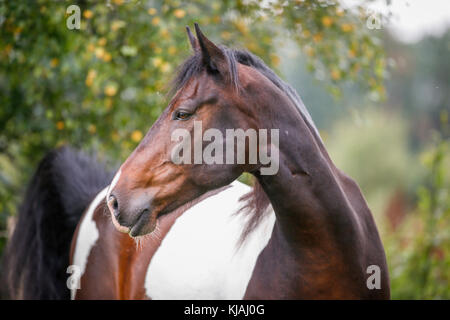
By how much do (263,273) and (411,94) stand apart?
42.7 meters

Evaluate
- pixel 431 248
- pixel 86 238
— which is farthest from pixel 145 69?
pixel 431 248

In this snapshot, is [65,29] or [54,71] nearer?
[65,29]

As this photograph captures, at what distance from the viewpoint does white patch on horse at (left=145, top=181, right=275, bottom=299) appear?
7.97ft

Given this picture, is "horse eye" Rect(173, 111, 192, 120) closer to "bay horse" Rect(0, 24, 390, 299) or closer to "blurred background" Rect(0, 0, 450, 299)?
"bay horse" Rect(0, 24, 390, 299)

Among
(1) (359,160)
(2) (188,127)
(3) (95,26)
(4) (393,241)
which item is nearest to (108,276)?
(2) (188,127)

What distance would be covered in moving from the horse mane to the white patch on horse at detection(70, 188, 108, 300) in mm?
1224

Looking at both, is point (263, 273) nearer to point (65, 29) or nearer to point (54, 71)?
point (65, 29)

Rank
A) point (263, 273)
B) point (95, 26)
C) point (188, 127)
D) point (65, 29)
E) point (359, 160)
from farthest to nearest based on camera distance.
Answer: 1. point (359, 160)
2. point (95, 26)
3. point (65, 29)
4. point (263, 273)
5. point (188, 127)

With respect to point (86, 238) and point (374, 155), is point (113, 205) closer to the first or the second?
point (86, 238)

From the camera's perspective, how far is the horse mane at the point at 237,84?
2.12 metres

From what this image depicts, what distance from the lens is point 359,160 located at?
24.3 m

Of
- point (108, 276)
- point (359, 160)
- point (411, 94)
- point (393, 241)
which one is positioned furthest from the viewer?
point (411, 94)

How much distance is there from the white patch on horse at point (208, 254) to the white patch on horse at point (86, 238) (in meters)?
0.59

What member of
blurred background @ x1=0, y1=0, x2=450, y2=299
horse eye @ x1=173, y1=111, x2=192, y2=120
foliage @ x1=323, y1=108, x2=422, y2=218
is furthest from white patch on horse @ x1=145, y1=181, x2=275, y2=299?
foliage @ x1=323, y1=108, x2=422, y2=218
